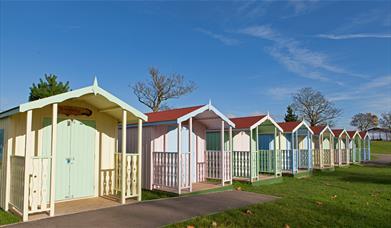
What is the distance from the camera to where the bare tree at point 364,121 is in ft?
217

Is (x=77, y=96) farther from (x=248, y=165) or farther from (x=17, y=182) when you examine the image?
(x=248, y=165)

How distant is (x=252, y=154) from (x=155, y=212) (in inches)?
280

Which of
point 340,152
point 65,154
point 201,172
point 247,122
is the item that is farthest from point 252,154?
point 340,152

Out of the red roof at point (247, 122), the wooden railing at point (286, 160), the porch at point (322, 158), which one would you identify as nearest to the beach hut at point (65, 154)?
the red roof at point (247, 122)

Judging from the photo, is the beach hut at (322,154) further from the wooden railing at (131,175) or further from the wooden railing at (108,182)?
the wooden railing at (108,182)

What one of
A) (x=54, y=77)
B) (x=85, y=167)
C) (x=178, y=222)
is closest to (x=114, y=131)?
(x=85, y=167)

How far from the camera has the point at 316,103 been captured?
151 feet

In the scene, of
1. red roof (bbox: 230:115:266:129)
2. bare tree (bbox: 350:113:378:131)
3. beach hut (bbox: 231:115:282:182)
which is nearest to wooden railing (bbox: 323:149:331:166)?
beach hut (bbox: 231:115:282:182)

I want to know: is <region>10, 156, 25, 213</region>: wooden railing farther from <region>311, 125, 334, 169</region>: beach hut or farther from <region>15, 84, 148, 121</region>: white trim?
<region>311, 125, 334, 169</region>: beach hut

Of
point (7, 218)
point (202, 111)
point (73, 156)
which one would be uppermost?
point (202, 111)

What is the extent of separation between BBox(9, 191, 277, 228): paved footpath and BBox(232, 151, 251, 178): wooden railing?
12.9ft

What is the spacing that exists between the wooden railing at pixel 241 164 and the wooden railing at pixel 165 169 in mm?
4655

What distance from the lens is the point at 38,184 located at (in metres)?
7.32

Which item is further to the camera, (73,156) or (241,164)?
(241,164)
